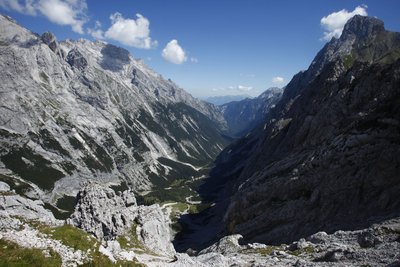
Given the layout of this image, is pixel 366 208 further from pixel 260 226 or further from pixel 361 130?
pixel 260 226

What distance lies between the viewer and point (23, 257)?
25.3m

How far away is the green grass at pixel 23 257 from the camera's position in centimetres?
2452

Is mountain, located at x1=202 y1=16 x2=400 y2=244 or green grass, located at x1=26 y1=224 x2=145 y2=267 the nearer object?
green grass, located at x1=26 y1=224 x2=145 y2=267

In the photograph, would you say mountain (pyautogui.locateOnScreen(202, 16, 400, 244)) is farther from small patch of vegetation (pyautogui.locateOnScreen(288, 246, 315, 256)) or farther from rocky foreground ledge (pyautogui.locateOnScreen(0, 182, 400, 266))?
small patch of vegetation (pyautogui.locateOnScreen(288, 246, 315, 256))

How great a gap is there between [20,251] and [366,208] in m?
54.3

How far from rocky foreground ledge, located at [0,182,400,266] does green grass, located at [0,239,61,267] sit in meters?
0.06

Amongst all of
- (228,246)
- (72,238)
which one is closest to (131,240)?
(228,246)

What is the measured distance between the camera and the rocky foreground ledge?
28.4 m

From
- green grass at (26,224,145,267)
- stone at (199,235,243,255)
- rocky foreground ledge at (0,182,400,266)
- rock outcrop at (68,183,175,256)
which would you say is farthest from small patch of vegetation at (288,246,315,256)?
green grass at (26,224,145,267)

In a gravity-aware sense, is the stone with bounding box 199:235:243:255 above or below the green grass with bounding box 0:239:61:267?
below

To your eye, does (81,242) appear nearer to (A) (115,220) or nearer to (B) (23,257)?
(B) (23,257)

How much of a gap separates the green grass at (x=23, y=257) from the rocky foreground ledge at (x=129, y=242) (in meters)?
0.06

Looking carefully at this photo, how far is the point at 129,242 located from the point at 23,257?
1493 inches

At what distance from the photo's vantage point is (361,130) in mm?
75938
